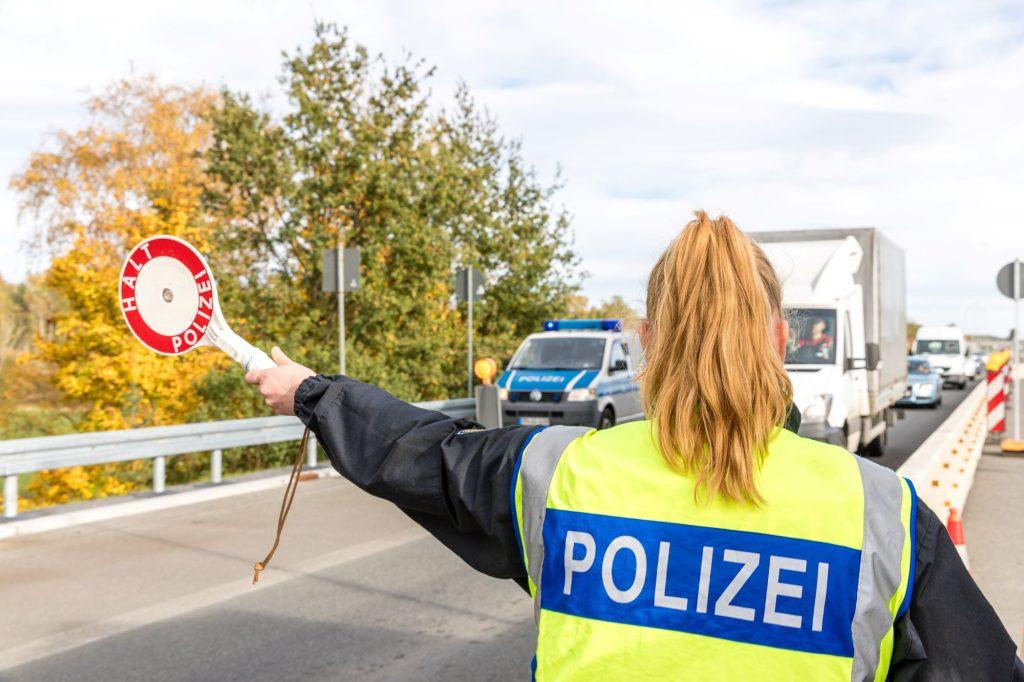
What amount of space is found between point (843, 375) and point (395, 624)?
25.8 feet

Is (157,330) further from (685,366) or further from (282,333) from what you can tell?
(282,333)

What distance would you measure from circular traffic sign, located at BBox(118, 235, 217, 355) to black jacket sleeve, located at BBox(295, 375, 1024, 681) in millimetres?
429

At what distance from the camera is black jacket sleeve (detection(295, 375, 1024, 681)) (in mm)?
1461

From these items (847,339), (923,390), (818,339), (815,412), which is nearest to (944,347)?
(923,390)

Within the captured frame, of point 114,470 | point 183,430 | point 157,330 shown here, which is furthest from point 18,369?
point 157,330

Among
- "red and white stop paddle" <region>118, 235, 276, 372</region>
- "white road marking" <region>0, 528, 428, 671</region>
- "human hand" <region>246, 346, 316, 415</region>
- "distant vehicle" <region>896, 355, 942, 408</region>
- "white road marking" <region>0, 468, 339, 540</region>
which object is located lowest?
"white road marking" <region>0, 528, 428, 671</region>

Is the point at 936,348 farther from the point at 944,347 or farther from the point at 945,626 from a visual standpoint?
the point at 945,626

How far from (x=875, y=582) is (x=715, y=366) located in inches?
15.0

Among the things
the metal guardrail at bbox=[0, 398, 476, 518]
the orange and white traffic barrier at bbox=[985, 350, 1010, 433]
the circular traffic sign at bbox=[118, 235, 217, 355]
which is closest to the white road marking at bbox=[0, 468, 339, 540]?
the metal guardrail at bbox=[0, 398, 476, 518]

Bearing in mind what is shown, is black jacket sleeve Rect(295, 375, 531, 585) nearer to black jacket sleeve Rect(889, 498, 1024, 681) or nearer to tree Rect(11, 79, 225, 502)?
black jacket sleeve Rect(889, 498, 1024, 681)

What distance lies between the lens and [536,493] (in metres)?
1.61

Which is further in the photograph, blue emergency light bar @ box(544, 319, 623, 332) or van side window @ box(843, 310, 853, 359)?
blue emergency light bar @ box(544, 319, 623, 332)

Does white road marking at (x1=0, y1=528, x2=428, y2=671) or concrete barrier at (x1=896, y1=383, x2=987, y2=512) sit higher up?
concrete barrier at (x1=896, y1=383, x2=987, y2=512)

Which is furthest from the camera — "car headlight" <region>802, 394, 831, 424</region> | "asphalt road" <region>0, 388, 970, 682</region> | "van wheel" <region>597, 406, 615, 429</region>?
"van wheel" <region>597, 406, 615, 429</region>
